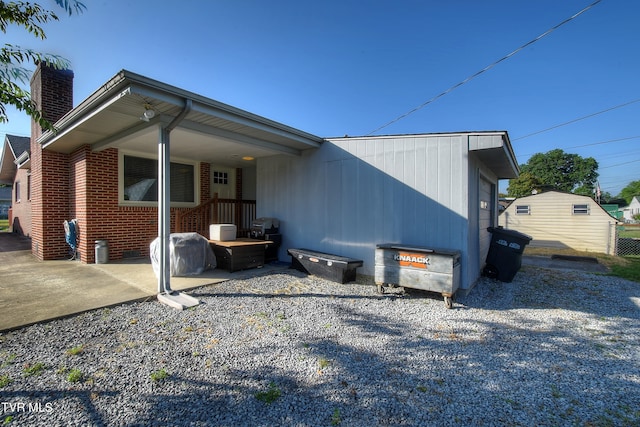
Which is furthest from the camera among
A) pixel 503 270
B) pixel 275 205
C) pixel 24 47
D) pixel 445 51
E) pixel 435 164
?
pixel 445 51

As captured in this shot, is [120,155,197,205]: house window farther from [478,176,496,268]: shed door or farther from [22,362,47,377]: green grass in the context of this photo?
[478,176,496,268]: shed door

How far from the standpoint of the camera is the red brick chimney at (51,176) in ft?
22.1

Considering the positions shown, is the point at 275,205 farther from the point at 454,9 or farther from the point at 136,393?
the point at 454,9

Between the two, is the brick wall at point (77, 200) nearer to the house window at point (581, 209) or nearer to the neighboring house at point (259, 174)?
the neighboring house at point (259, 174)

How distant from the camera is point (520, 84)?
31.0 feet

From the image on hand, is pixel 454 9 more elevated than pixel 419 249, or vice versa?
pixel 454 9

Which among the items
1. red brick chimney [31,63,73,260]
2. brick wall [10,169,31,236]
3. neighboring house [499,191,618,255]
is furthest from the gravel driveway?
brick wall [10,169,31,236]

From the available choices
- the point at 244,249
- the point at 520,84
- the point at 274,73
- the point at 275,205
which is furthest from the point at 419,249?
the point at 520,84

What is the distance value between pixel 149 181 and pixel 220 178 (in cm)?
222

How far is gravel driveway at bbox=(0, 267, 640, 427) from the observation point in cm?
189

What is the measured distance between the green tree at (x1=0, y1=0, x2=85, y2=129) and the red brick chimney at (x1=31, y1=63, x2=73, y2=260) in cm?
526

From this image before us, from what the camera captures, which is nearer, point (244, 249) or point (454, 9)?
point (244, 249)

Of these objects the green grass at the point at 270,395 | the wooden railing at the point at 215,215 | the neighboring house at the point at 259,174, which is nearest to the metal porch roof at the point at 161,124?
the neighboring house at the point at 259,174

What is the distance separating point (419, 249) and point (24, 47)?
16.8 ft
